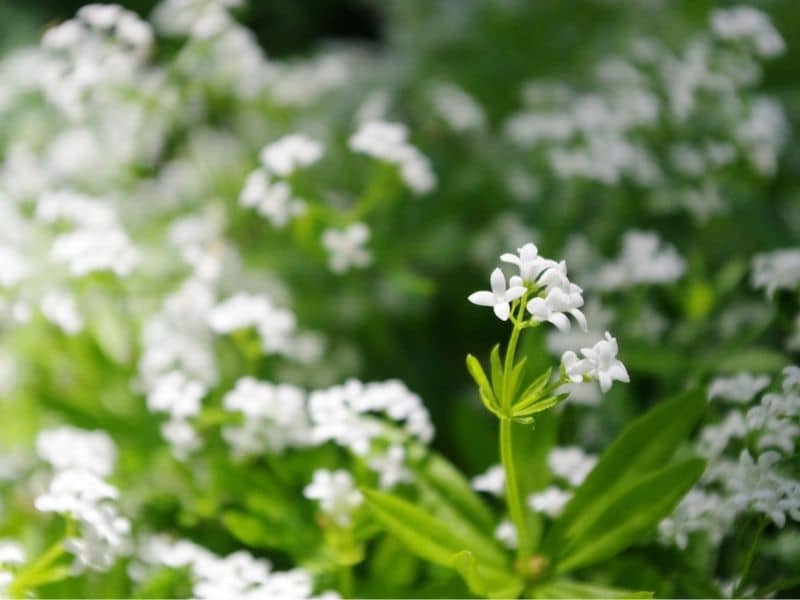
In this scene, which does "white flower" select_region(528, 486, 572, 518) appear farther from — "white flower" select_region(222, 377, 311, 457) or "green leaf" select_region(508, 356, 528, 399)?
"white flower" select_region(222, 377, 311, 457)

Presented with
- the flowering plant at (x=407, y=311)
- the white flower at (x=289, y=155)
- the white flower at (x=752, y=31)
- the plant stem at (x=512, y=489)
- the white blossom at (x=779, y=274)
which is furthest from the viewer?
the white flower at (x=752, y=31)

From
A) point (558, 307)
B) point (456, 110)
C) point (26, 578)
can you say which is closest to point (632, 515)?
point (558, 307)

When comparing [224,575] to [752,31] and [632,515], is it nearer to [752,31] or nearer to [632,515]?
[632,515]

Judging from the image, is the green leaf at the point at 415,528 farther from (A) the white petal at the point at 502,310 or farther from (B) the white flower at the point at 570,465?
(A) the white petal at the point at 502,310

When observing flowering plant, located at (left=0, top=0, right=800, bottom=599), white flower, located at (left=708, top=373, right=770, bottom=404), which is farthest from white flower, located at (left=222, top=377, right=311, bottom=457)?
white flower, located at (left=708, top=373, right=770, bottom=404)

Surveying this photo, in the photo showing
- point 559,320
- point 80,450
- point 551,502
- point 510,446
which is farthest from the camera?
point 80,450

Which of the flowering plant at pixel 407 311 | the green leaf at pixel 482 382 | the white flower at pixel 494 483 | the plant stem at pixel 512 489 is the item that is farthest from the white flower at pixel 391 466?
the green leaf at pixel 482 382

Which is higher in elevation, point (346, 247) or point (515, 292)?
point (346, 247)
